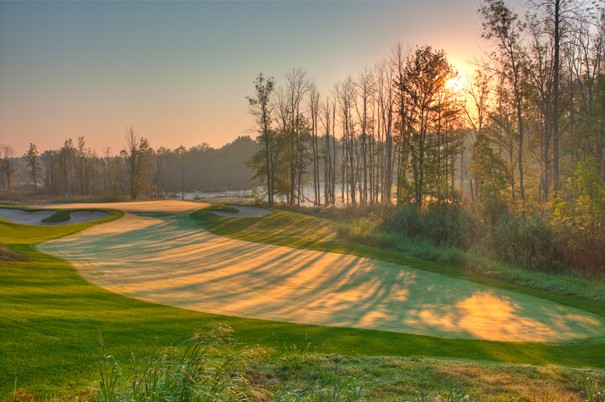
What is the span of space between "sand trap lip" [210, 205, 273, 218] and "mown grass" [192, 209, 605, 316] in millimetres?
783

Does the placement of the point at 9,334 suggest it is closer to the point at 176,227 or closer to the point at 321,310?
the point at 321,310

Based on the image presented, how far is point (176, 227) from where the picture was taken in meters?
23.6

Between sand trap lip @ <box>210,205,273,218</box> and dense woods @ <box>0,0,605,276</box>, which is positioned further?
sand trap lip @ <box>210,205,273,218</box>

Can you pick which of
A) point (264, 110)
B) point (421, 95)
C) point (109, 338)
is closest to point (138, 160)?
point (264, 110)

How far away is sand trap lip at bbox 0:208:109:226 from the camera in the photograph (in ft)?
80.9

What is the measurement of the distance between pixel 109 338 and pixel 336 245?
49.2 ft

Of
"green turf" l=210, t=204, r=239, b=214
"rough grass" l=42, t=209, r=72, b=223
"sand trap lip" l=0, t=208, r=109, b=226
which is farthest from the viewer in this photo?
"green turf" l=210, t=204, r=239, b=214

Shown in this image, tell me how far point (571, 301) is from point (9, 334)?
12.1 meters

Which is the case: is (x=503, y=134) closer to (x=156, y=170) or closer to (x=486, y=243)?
(x=486, y=243)

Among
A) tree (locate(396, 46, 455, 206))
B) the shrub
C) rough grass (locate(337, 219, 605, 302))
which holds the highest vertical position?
tree (locate(396, 46, 455, 206))

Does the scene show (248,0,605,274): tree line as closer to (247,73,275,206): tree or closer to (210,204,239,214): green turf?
(247,73,275,206): tree

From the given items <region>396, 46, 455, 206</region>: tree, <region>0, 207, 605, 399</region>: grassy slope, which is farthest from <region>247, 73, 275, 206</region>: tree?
<region>0, 207, 605, 399</region>: grassy slope

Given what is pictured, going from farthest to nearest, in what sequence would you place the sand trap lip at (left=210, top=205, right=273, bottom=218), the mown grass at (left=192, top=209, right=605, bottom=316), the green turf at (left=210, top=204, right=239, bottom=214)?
1. the green turf at (left=210, top=204, right=239, bottom=214)
2. the sand trap lip at (left=210, top=205, right=273, bottom=218)
3. the mown grass at (left=192, top=209, right=605, bottom=316)

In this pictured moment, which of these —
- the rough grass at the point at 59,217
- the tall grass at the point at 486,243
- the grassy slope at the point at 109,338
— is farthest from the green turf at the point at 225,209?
the grassy slope at the point at 109,338
